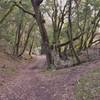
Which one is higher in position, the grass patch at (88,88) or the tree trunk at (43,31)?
the tree trunk at (43,31)

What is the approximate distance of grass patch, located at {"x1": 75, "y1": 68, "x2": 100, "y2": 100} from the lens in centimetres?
784

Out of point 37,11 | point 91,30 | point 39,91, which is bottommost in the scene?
point 39,91

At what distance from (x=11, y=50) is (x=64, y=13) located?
1256 cm

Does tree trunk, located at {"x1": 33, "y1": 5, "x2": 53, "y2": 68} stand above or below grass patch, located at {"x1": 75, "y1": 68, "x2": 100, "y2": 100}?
above

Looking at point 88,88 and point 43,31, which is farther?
point 43,31

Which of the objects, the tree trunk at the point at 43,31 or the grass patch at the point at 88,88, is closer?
the grass patch at the point at 88,88

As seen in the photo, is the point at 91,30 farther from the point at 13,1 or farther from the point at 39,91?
the point at 39,91

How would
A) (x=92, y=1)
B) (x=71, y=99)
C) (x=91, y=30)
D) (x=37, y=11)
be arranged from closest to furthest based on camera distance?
(x=71, y=99), (x=37, y=11), (x=92, y=1), (x=91, y=30)

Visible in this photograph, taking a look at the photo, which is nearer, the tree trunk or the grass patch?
the grass patch

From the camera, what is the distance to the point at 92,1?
69.3 ft

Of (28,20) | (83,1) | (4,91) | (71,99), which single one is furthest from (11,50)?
(71,99)

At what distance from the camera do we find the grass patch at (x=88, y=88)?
784 cm

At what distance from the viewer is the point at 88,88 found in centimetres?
883

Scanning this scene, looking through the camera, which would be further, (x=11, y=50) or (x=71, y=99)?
(x=11, y=50)
